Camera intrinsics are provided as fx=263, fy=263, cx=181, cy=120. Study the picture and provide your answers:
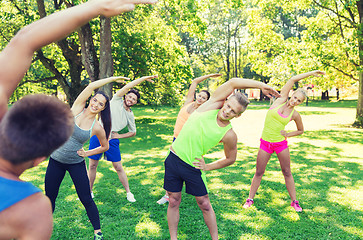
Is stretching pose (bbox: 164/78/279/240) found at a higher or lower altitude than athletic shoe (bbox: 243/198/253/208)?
higher

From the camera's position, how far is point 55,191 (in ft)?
11.9

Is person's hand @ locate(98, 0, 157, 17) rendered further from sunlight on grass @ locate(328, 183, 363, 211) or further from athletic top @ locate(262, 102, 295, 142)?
sunlight on grass @ locate(328, 183, 363, 211)

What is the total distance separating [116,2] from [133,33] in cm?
1435

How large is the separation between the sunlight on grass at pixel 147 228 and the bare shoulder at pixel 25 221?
3.12 metres

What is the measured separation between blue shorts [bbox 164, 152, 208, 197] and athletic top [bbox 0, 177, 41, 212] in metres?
2.27

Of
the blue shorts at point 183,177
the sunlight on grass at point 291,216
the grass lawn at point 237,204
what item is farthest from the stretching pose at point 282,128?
the blue shorts at point 183,177

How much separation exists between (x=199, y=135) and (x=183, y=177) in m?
0.59

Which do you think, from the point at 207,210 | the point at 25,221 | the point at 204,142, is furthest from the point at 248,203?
the point at 25,221

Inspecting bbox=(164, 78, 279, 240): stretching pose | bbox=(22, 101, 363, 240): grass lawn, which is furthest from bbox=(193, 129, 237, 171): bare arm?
bbox=(22, 101, 363, 240): grass lawn

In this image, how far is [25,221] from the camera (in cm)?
114

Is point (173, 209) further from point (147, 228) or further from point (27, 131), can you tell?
point (27, 131)

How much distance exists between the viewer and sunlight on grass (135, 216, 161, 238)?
13.3 ft

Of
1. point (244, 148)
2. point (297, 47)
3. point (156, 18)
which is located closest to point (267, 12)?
point (297, 47)

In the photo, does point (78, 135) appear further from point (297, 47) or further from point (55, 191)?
point (297, 47)
